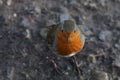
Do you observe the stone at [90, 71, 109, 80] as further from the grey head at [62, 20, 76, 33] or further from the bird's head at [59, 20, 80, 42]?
the grey head at [62, 20, 76, 33]

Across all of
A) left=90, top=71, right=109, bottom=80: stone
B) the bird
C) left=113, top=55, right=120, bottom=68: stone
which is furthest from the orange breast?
left=113, top=55, right=120, bottom=68: stone

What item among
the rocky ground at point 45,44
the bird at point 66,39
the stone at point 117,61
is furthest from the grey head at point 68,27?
the stone at point 117,61

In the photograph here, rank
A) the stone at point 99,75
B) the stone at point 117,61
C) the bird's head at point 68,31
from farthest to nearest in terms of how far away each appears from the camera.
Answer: the stone at point 117,61 → the stone at point 99,75 → the bird's head at point 68,31

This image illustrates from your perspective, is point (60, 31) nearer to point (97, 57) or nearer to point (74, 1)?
point (97, 57)

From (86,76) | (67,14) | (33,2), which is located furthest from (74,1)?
(86,76)

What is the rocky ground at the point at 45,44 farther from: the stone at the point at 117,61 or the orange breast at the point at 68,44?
the orange breast at the point at 68,44

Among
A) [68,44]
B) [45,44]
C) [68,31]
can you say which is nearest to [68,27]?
[68,31]

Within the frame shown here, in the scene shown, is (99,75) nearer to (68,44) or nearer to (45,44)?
(68,44)
